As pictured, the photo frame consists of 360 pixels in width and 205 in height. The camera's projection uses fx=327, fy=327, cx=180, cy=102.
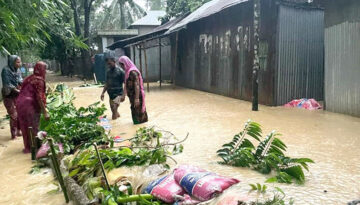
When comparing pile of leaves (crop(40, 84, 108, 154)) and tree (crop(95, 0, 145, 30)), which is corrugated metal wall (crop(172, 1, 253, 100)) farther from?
tree (crop(95, 0, 145, 30))

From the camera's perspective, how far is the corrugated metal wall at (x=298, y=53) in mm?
9016

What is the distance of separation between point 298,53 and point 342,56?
1802 millimetres

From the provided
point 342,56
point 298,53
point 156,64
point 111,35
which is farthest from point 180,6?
point 342,56

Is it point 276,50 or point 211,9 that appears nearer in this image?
point 276,50

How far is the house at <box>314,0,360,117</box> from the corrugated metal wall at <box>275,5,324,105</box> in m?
1.10

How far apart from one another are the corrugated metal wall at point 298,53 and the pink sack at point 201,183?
6.65m

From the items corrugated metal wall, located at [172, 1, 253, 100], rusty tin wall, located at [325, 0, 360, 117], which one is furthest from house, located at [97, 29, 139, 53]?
rusty tin wall, located at [325, 0, 360, 117]

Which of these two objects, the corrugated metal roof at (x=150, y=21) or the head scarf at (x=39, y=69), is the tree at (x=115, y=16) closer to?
the corrugated metal roof at (x=150, y=21)

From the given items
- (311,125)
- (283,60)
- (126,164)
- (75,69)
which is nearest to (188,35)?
(283,60)

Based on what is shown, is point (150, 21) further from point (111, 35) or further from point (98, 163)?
point (98, 163)

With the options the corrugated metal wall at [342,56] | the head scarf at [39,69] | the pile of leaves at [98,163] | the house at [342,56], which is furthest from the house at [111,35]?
the pile of leaves at [98,163]

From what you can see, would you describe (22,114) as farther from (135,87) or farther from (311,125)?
(311,125)

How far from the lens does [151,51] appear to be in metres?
21.9

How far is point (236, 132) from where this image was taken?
6.23 meters
